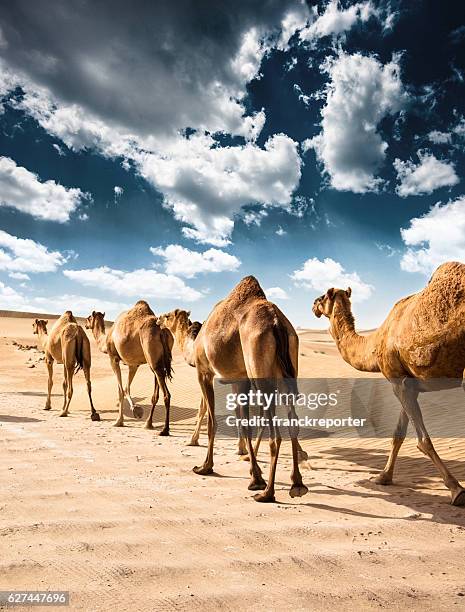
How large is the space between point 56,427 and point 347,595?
8091 mm

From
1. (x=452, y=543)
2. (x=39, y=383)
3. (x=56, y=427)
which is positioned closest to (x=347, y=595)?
(x=452, y=543)

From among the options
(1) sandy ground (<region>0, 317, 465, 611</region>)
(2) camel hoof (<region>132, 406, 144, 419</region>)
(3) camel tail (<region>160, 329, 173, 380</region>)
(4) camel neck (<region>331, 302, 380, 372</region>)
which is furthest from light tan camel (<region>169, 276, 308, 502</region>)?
(2) camel hoof (<region>132, 406, 144, 419</region>)

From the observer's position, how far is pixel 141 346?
11328mm

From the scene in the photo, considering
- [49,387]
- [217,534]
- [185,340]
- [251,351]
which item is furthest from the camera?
[49,387]

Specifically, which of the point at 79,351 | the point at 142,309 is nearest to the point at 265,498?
the point at 142,309

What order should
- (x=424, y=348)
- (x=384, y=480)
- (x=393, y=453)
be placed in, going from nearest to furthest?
(x=424, y=348), (x=384, y=480), (x=393, y=453)

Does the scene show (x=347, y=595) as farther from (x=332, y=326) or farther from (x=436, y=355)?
(x=332, y=326)

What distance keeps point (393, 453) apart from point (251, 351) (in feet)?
8.00

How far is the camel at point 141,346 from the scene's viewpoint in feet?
34.6

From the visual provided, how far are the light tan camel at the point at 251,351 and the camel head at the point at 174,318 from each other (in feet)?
13.0

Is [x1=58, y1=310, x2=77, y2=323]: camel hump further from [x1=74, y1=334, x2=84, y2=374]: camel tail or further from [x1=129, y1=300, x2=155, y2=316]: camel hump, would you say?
[x1=129, y1=300, x2=155, y2=316]: camel hump

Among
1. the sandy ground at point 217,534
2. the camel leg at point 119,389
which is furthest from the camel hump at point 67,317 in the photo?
the sandy ground at point 217,534

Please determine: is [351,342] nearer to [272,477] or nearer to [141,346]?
[272,477]

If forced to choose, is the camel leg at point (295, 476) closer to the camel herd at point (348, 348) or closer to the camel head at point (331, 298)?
the camel herd at point (348, 348)
